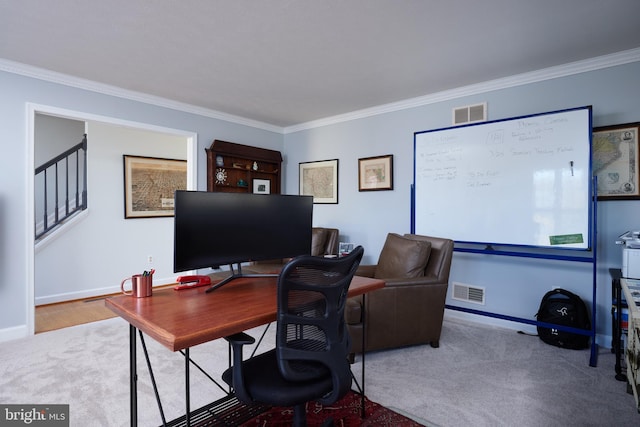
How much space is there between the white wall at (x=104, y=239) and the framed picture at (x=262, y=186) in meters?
1.26

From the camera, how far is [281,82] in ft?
11.5

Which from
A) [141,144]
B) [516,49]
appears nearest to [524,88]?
[516,49]

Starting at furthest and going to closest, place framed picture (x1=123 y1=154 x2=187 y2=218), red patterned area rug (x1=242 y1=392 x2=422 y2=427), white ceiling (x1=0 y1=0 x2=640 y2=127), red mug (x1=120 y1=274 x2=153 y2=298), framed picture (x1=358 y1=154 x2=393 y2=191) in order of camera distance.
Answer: framed picture (x1=123 y1=154 x2=187 y2=218) → framed picture (x1=358 y1=154 x2=393 y2=191) → white ceiling (x1=0 y1=0 x2=640 y2=127) → red patterned area rug (x1=242 y1=392 x2=422 y2=427) → red mug (x1=120 y1=274 x2=153 y2=298)

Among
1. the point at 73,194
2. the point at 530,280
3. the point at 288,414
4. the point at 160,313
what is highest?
the point at 73,194

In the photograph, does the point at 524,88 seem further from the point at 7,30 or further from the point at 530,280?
the point at 7,30

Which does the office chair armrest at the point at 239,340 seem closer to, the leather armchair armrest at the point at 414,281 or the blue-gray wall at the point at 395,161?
the leather armchair armrest at the point at 414,281

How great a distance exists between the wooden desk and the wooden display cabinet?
297cm

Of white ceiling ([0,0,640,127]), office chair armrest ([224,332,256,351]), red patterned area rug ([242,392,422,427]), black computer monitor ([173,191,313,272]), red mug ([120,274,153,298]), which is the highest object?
white ceiling ([0,0,640,127])

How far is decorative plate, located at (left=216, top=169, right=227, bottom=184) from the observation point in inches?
180

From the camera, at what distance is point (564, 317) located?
290 cm

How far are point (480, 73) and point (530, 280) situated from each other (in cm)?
204

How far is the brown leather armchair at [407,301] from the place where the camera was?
270 centimetres

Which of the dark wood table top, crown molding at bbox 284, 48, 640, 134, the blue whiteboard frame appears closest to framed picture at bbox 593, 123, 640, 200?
the blue whiteboard frame

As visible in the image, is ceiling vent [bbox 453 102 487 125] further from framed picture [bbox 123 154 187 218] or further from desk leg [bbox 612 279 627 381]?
framed picture [bbox 123 154 187 218]
